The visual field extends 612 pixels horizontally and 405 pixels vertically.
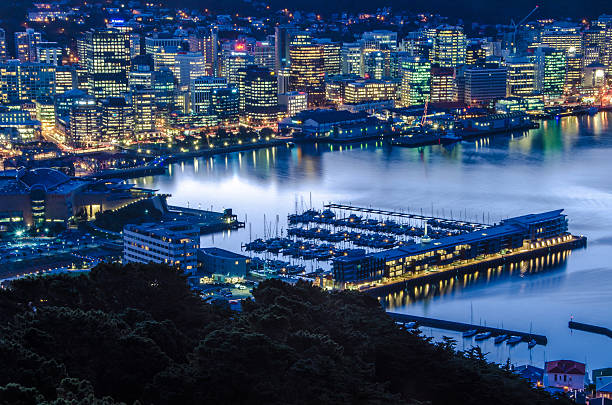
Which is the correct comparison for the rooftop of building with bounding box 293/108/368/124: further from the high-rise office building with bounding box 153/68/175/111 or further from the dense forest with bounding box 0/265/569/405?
the dense forest with bounding box 0/265/569/405

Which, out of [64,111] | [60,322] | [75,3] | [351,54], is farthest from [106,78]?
[60,322]

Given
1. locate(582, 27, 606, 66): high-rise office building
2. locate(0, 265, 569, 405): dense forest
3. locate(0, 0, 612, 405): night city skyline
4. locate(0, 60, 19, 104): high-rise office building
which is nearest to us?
locate(0, 265, 569, 405): dense forest

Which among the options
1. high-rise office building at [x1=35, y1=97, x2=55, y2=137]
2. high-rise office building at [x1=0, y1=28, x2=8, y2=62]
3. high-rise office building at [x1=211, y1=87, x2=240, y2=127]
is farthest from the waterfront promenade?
high-rise office building at [x1=0, y1=28, x2=8, y2=62]

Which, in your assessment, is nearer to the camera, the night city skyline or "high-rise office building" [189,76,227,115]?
the night city skyline

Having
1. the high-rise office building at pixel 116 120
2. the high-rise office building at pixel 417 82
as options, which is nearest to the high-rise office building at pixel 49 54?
the high-rise office building at pixel 116 120

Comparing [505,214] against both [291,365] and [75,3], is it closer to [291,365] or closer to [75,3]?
[291,365]

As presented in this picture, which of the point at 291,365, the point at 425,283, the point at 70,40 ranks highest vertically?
the point at 70,40

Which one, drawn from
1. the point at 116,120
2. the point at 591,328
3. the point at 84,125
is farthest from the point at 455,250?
the point at 116,120
